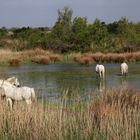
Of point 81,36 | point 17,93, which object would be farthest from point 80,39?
point 17,93

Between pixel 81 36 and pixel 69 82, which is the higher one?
pixel 81 36

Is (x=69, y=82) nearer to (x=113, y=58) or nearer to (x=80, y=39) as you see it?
(x=113, y=58)

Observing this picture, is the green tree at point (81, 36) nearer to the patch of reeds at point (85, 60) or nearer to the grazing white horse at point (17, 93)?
the patch of reeds at point (85, 60)

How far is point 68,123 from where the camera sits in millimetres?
8180

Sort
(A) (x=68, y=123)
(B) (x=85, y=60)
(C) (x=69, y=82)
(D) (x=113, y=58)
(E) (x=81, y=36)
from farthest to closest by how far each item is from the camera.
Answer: (E) (x=81, y=36), (D) (x=113, y=58), (B) (x=85, y=60), (C) (x=69, y=82), (A) (x=68, y=123)

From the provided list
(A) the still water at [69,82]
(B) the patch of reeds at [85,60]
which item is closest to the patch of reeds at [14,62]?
(B) the patch of reeds at [85,60]

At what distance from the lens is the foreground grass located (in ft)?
24.8

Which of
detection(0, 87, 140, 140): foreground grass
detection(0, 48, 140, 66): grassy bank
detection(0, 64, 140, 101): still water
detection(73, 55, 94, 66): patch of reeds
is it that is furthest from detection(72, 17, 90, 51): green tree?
detection(0, 87, 140, 140): foreground grass

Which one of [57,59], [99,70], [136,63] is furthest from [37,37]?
[99,70]

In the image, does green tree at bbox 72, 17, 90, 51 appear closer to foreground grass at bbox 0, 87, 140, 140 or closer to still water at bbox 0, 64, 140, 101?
still water at bbox 0, 64, 140, 101

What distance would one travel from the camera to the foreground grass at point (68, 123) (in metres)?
7.55

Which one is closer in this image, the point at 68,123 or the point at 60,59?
the point at 68,123

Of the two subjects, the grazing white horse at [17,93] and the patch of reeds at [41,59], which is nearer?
the grazing white horse at [17,93]

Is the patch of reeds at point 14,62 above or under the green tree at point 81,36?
under
